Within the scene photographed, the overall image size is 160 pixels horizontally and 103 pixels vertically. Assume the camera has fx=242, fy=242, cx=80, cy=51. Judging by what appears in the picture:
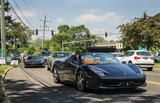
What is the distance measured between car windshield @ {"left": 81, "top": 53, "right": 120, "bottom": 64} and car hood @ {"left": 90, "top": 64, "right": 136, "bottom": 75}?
0.47 metres

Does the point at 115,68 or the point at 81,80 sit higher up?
the point at 115,68

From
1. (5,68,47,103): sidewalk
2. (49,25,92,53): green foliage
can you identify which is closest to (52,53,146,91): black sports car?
(5,68,47,103): sidewalk

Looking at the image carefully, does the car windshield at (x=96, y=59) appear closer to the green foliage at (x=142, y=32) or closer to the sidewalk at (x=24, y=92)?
the sidewalk at (x=24, y=92)

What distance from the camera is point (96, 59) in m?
8.32

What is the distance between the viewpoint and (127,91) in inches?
301

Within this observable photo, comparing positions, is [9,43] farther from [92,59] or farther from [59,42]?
[92,59]

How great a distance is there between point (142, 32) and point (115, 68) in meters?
29.4

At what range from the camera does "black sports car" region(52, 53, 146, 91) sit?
6.99m

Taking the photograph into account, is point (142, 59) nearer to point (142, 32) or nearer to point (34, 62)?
point (34, 62)

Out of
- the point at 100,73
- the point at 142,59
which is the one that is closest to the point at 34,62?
the point at 142,59

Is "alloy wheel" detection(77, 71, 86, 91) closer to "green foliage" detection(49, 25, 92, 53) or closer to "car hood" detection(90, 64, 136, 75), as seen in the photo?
"car hood" detection(90, 64, 136, 75)

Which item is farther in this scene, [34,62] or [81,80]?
[34,62]

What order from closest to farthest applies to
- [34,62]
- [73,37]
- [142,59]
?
[142,59] → [34,62] → [73,37]

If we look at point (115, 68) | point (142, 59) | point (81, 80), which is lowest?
point (81, 80)
